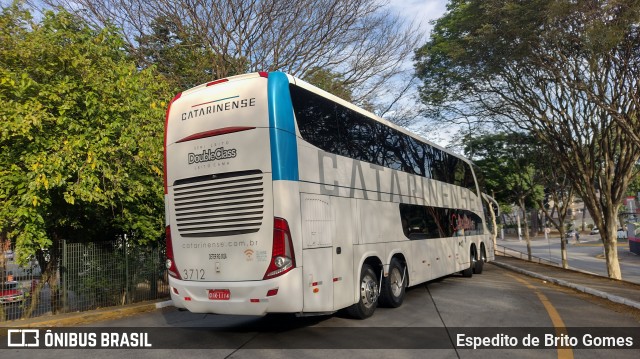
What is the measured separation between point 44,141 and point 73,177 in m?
0.88

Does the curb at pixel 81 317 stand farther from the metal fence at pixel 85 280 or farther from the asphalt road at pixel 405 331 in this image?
the metal fence at pixel 85 280

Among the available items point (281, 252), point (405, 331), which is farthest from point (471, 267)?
point (281, 252)

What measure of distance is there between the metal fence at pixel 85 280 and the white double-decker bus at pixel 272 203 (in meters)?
4.34

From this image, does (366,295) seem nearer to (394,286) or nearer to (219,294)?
(394,286)

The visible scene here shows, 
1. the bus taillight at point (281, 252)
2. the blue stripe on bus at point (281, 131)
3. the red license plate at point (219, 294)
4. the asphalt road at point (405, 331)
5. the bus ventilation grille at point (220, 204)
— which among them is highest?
the blue stripe on bus at point (281, 131)

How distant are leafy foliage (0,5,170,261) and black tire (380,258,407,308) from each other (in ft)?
17.4

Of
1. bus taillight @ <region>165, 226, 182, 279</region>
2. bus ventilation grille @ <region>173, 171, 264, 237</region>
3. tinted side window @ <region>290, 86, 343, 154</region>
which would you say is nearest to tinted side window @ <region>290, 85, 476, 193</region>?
tinted side window @ <region>290, 86, 343, 154</region>

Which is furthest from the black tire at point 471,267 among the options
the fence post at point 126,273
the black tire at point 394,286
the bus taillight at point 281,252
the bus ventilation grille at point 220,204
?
the bus ventilation grille at point 220,204

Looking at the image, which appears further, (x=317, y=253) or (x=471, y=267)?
(x=471, y=267)

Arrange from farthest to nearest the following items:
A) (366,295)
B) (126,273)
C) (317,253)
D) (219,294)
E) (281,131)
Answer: (126,273) → (366,295) → (317,253) → (219,294) → (281,131)

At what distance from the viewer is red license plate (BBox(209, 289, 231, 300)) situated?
21.3 feet

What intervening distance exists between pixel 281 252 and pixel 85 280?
6.60 meters

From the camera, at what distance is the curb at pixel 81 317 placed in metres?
8.41

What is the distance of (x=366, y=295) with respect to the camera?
26.2 feet
